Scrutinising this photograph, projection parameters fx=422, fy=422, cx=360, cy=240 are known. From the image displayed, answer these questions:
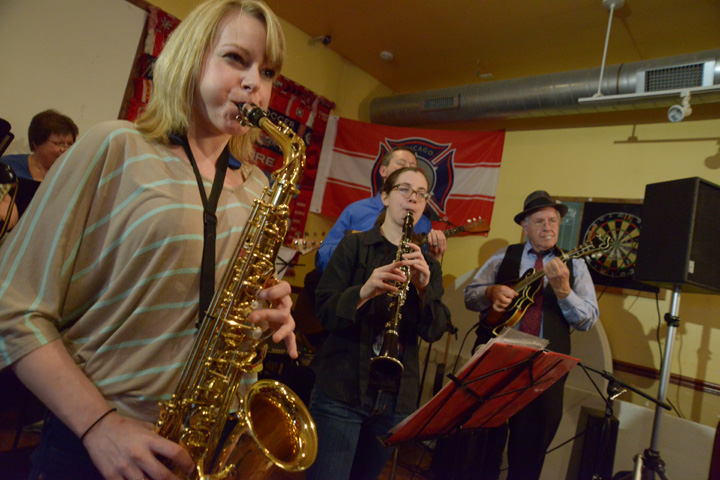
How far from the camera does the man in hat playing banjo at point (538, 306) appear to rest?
3.09 meters

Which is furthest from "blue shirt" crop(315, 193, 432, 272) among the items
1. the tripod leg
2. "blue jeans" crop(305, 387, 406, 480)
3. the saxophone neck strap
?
the tripod leg

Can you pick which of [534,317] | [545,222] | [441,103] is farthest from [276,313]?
[441,103]

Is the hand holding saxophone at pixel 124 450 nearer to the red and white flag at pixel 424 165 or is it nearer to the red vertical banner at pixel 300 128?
the red vertical banner at pixel 300 128

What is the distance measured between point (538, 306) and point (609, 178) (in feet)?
7.82

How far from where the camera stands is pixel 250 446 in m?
Answer: 1.21

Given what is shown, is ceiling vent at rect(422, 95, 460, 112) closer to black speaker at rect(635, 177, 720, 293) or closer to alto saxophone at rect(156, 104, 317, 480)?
black speaker at rect(635, 177, 720, 293)

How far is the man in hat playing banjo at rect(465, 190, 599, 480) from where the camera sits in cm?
309

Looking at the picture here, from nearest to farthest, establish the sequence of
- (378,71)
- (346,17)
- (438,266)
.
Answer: (438,266) → (346,17) → (378,71)

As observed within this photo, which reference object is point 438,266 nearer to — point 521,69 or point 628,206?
point 628,206

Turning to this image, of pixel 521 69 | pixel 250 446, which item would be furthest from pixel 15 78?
pixel 521 69

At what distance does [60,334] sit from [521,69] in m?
5.78

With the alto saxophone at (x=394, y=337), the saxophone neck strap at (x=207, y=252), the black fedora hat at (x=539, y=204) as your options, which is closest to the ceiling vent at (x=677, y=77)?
the black fedora hat at (x=539, y=204)

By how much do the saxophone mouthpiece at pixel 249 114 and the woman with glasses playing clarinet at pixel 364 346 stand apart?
0.90 metres

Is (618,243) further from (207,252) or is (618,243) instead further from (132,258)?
(132,258)
